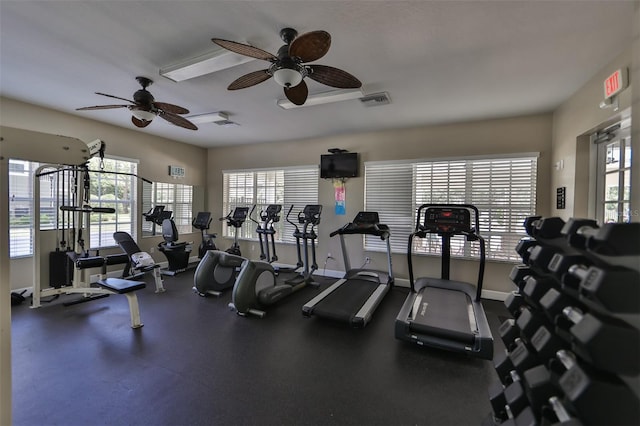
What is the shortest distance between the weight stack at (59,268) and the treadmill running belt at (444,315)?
179 inches

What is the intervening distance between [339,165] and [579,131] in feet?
11.3

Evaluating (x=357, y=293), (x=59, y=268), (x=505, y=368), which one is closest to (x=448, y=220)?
(x=357, y=293)

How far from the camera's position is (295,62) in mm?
2223

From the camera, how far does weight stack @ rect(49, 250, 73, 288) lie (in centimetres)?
368

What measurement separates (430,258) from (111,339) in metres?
4.62

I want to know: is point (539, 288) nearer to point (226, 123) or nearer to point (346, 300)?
point (346, 300)

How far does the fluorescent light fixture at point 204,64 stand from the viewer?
253cm

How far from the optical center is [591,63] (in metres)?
2.66

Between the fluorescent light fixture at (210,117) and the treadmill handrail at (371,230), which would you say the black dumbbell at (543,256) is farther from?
the fluorescent light fixture at (210,117)

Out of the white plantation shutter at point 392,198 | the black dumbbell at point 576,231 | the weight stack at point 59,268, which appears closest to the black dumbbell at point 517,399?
the black dumbbell at point 576,231

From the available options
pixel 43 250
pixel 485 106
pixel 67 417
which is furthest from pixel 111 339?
pixel 485 106

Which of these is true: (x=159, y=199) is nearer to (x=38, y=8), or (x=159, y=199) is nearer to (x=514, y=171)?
(x=38, y=8)

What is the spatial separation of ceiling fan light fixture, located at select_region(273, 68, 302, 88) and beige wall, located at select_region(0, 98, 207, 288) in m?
3.97

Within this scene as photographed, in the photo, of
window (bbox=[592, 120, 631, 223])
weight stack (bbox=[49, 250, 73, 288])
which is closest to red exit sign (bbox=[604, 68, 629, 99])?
window (bbox=[592, 120, 631, 223])
